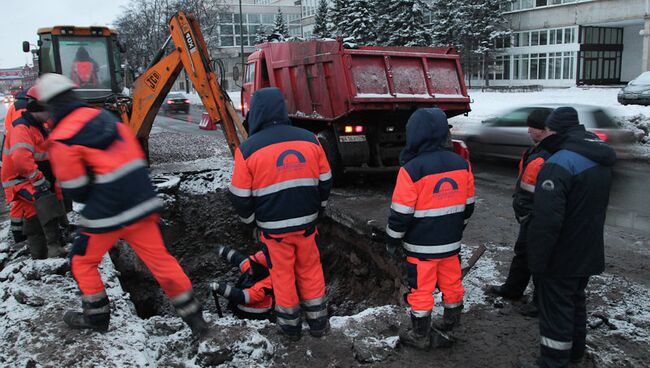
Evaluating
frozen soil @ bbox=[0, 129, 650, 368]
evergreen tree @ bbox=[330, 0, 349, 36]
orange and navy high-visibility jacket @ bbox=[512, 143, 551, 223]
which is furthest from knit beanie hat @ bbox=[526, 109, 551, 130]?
evergreen tree @ bbox=[330, 0, 349, 36]

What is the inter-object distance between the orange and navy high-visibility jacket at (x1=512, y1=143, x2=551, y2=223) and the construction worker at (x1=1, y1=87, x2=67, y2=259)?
182 inches

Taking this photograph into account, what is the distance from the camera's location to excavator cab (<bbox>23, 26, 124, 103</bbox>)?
11070 mm

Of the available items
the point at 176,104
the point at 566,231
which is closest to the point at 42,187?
the point at 566,231

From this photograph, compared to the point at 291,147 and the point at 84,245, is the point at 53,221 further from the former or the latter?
the point at 291,147

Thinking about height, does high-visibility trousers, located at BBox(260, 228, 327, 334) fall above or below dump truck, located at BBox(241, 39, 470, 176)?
below

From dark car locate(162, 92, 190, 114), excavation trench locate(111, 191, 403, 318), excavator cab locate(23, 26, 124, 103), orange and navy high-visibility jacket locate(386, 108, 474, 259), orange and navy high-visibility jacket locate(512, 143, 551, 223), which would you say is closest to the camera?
orange and navy high-visibility jacket locate(386, 108, 474, 259)

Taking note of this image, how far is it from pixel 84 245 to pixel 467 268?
140 inches

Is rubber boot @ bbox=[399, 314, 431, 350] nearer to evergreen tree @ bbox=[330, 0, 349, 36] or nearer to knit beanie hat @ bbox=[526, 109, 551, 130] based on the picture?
knit beanie hat @ bbox=[526, 109, 551, 130]

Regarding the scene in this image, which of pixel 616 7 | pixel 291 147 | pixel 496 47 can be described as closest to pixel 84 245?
pixel 291 147

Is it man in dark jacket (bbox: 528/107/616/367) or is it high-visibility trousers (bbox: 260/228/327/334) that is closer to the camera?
man in dark jacket (bbox: 528/107/616/367)

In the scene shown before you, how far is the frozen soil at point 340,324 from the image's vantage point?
146 inches

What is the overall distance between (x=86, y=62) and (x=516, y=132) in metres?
9.67

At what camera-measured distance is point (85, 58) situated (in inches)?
452

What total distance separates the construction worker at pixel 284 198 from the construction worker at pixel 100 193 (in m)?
0.67
